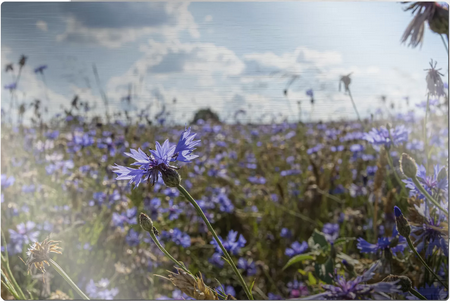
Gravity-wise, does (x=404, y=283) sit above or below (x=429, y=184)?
below

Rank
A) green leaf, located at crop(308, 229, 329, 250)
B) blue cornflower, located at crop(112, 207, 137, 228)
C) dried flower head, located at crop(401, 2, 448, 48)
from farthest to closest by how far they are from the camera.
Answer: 1. blue cornflower, located at crop(112, 207, 137, 228)
2. green leaf, located at crop(308, 229, 329, 250)
3. dried flower head, located at crop(401, 2, 448, 48)

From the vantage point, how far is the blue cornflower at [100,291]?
904 millimetres

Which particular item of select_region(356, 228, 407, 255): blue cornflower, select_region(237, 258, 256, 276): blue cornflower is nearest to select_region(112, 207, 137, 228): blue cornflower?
select_region(237, 258, 256, 276): blue cornflower

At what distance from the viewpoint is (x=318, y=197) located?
60.4 inches

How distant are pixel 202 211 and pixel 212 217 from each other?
28.3 inches

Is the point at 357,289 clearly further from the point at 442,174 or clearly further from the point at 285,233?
the point at 285,233

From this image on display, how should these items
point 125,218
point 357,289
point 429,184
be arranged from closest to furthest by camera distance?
point 357,289 < point 429,184 < point 125,218

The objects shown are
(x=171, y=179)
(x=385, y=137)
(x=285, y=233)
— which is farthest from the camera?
(x=285, y=233)

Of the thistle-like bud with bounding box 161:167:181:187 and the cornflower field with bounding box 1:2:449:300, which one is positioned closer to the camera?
the thistle-like bud with bounding box 161:167:181:187

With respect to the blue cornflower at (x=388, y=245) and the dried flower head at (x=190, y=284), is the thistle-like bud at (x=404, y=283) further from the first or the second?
the dried flower head at (x=190, y=284)

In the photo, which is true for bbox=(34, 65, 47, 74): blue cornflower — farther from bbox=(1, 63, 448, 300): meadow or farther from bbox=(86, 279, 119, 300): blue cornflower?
bbox=(86, 279, 119, 300): blue cornflower

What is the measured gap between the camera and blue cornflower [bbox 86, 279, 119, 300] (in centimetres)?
90

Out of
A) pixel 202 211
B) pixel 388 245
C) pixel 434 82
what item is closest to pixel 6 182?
pixel 202 211

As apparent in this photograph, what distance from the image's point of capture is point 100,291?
0.94 metres
